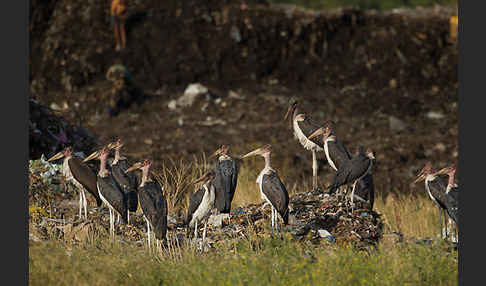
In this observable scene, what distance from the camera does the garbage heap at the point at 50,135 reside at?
14758 millimetres

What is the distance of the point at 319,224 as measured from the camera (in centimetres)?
1098

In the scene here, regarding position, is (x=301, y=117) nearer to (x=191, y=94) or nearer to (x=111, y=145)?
(x=111, y=145)

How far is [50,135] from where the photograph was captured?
15.1m

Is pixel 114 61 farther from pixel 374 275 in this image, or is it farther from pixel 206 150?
pixel 374 275

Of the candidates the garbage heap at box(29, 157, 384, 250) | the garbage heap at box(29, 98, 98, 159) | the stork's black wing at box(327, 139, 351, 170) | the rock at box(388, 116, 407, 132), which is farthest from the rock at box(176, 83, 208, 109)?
the stork's black wing at box(327, 139, 351, 170)

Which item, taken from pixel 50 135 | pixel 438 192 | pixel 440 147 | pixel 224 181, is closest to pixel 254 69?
pixel 440 147

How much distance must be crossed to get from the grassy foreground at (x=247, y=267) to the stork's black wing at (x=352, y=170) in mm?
1712

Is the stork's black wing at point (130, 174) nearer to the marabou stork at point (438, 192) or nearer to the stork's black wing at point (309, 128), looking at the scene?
the stork's black wing at point (309, 128)

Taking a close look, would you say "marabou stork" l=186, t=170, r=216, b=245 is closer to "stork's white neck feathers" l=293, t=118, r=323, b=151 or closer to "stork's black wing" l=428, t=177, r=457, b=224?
"stork's white neck feathers" l=293, t=118, r=323, b=151

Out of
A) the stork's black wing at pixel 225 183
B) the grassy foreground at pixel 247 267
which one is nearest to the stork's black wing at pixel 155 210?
the grassy foreground at pixel 247 267

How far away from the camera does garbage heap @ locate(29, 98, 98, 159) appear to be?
14758 mm

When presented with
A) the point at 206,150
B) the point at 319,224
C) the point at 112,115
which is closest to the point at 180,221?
the point at 319,224

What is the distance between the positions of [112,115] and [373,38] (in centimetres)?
1001

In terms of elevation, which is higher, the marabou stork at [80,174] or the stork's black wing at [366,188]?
the marabou stork at [80,174]
